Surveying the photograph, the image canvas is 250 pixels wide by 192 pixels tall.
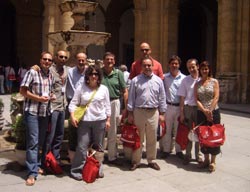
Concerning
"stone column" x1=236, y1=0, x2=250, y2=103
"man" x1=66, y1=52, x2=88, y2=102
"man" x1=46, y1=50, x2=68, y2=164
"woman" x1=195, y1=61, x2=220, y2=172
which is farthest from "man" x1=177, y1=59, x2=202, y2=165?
"stone column" x1=236, y1=0, x2=250, y2=103

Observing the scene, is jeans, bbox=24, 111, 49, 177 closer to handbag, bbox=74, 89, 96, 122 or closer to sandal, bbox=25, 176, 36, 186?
sandal, bbox=25, 176, 36, 186

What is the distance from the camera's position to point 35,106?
15.6 feet

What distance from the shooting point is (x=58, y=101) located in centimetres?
509

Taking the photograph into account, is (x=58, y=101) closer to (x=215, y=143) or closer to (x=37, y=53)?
(x=215, y=143)

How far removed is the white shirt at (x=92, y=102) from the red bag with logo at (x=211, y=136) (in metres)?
1.48

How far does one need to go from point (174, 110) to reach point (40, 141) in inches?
89.9

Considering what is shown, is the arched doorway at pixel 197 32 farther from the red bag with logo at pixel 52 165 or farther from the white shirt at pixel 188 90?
the red bag with logo at pixel 52 165

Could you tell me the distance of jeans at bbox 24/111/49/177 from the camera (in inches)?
187

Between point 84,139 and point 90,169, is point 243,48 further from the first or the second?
point 90,169

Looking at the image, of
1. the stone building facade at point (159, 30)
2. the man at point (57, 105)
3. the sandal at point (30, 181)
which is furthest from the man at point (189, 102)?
the stone building facade at point (159, 30)

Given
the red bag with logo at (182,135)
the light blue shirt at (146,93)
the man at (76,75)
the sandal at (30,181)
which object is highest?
the man at (76,75)

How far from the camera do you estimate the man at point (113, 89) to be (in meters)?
5.45

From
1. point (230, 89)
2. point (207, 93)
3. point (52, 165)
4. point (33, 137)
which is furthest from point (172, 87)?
point (230, 89)

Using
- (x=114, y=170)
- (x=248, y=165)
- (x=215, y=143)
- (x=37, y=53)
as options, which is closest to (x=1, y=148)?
(x=114, y=170)
